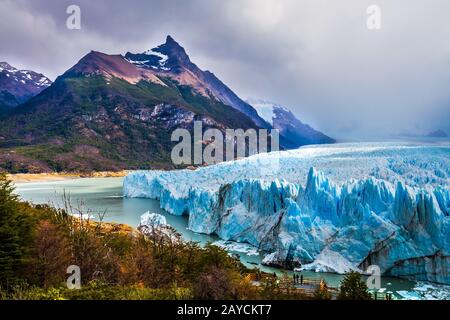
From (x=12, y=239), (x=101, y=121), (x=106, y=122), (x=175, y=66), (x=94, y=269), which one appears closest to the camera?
(x=12, y=239)

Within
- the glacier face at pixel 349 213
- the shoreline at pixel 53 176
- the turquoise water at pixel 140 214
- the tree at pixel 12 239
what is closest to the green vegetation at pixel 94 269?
the tree at pixel 12 239

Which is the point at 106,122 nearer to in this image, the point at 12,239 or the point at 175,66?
the point at 175,66

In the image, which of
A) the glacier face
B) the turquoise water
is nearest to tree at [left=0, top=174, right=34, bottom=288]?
the turquoise water

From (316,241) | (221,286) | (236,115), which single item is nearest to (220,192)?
(316,241)

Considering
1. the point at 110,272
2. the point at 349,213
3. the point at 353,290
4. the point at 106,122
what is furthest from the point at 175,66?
the point at 353,290

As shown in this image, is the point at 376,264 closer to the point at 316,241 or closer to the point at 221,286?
the point at 316,241
